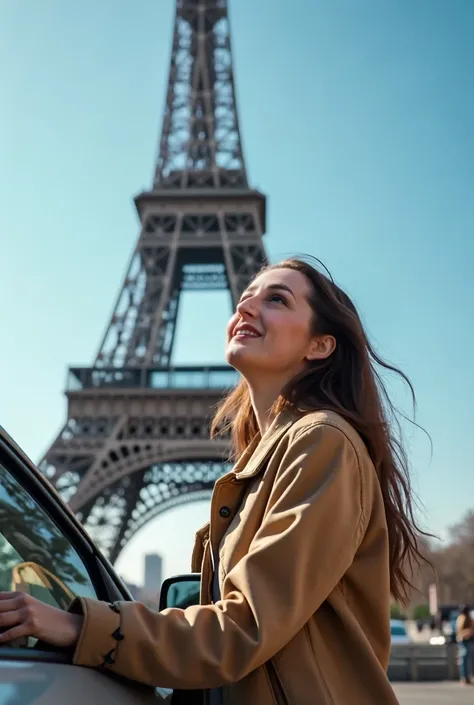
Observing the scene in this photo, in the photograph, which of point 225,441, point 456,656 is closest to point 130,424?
point 225,441

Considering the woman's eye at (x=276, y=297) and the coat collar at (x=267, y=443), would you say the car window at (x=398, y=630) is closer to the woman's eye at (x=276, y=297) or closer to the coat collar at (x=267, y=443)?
the woman's eye at (x=276, y=297)

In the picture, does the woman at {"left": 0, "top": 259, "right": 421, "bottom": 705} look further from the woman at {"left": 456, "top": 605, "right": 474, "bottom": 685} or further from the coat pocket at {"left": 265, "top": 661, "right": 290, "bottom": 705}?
the woman at {"left": 456, "top": 605, "right": 474, "bottom": 685}

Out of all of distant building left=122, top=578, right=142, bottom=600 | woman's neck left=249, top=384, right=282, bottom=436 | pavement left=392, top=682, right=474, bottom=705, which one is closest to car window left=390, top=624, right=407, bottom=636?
pavement left=392, top=682, right=474, bottom=705

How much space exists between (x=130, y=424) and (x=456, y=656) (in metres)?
16.0

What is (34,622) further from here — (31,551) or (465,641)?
(465,641)

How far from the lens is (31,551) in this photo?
5.50 ft

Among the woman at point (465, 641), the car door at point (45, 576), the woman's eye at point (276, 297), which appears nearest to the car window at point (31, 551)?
the car door at point (45, 576)

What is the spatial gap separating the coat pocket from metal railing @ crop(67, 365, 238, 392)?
90.9 feet

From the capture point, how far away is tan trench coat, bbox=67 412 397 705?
1.44 m

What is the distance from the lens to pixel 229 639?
1.45 m

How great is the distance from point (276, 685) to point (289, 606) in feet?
0.55

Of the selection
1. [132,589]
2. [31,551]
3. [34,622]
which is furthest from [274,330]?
[132,589]

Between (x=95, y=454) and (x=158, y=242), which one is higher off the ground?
(x=158, y=242)

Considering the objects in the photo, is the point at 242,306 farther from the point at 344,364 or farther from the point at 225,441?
the point at 225,441
